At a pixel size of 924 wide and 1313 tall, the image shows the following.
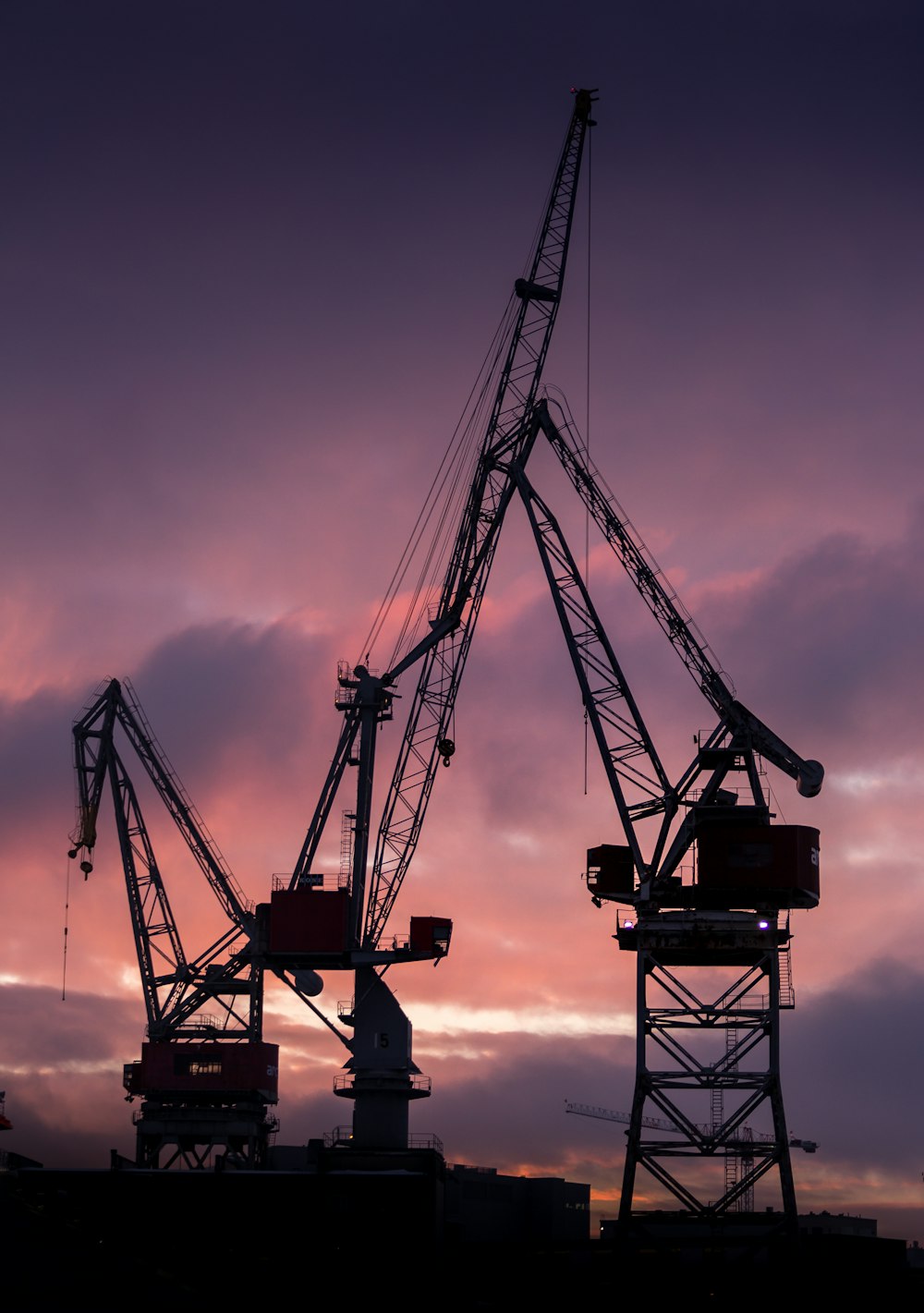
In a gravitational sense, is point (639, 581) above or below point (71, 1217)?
above

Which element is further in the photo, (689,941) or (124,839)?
(124,839)

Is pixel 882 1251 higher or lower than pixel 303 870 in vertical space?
lower

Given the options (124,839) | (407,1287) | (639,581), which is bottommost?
(407,1287)

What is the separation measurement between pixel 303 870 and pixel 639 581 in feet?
102

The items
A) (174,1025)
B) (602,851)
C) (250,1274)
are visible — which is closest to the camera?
(250,1274)

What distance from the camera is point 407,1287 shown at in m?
110

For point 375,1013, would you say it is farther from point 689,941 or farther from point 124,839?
point 124,839

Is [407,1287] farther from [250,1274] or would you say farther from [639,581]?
[639,581]

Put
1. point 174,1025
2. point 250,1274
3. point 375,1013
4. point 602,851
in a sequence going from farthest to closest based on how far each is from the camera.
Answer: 1. point 174,1025
2. point 375,1013
3. point 602,851
4. point 250,1274

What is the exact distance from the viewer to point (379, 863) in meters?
127

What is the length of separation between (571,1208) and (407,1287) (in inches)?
1834

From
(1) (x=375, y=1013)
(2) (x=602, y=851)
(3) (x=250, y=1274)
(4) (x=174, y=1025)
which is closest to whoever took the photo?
(3) (x=250, y=1274)

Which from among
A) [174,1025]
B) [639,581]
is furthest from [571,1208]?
[639,581]

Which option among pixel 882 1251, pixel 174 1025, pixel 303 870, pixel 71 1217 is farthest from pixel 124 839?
pixel 882 1251
